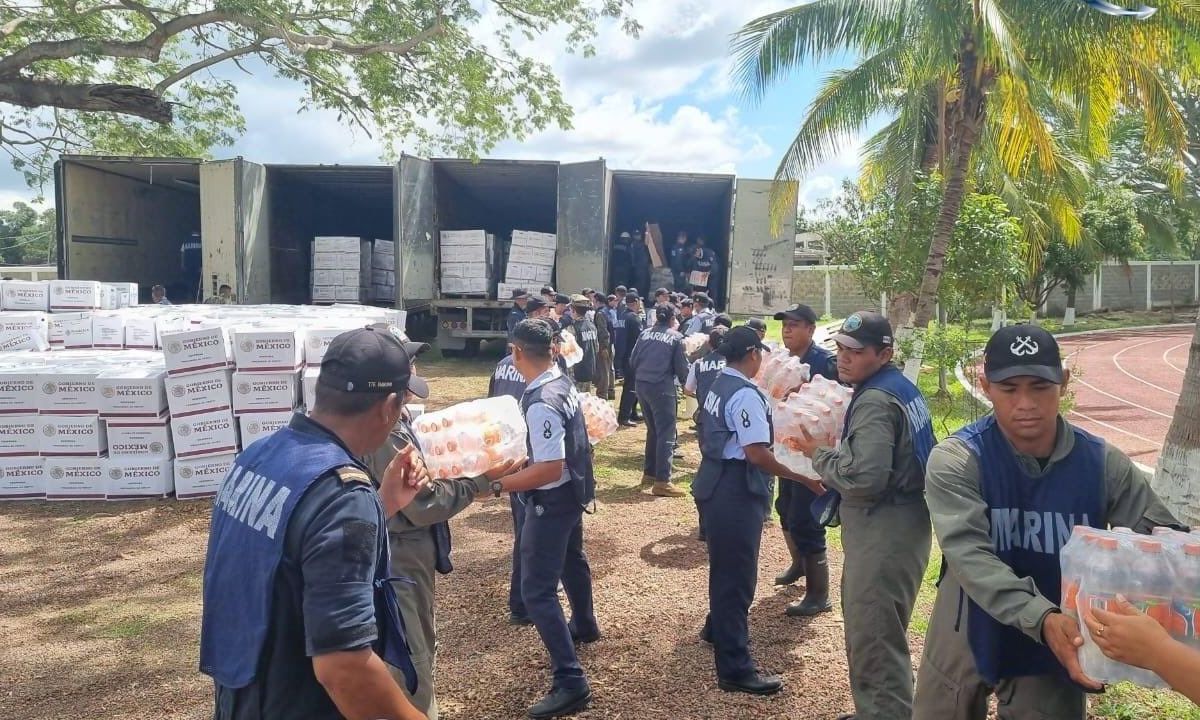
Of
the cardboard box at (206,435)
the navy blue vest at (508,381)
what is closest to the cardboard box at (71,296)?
the cardboard box at (206,435)

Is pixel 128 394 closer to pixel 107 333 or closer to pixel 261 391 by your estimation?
pixel 261 391

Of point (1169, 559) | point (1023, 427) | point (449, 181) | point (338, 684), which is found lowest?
point (338, 684)

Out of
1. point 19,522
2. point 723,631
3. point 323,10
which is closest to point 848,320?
point 723,631

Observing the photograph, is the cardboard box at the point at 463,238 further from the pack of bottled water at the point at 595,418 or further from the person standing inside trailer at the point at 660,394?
the pack of bottled water at the point at 595,418

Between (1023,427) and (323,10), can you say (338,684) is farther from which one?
(323,10)

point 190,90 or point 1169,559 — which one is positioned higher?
point 190,90

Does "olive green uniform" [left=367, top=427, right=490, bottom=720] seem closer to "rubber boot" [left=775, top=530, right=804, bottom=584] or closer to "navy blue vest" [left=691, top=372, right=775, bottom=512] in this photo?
"navy blue vest" [left=691, top=372, right=775, bottom=512]

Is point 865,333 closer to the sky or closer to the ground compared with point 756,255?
closer to the ground

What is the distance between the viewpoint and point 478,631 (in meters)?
4.54

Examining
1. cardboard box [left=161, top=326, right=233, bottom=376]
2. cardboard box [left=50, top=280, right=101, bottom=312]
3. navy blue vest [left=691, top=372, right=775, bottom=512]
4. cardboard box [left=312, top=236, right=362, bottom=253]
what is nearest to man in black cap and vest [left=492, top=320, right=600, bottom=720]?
navy blue vest [left=691, top=372, right=775, bottom=512]

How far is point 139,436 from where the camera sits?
703 centimetres

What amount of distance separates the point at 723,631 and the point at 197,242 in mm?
16405

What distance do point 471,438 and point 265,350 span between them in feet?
14.8

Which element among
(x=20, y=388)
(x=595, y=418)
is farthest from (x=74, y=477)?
(x=595, y=418)
